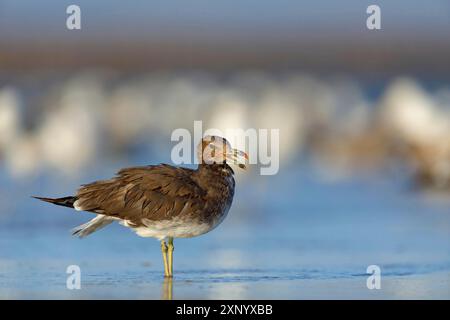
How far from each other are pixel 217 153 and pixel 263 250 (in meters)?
1.64

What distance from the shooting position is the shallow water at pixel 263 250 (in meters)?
9.25

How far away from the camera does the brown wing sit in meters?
9.98

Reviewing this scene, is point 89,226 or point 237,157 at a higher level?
point 237,157

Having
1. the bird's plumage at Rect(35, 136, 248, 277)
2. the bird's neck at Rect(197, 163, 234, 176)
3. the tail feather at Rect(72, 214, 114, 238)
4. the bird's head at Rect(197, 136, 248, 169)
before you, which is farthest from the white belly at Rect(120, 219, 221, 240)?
the bird's head at Rect(197, 136, 248, 169)

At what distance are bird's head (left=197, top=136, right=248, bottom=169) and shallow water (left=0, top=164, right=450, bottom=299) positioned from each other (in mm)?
953

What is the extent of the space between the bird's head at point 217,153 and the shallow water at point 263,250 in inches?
37.5

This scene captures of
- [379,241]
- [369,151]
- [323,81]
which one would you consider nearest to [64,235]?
[379,241]

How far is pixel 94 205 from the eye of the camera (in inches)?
393

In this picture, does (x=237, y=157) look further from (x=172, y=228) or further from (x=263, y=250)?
(x=263, y=250)

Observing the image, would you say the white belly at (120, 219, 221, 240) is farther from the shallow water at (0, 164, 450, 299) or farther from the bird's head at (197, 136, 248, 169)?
the bird's head at (197, 136, 248, 169)

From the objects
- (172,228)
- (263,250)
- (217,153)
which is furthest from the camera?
(263,250)

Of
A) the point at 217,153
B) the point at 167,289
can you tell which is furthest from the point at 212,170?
the point at 167,289

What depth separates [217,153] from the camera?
33.9 feet

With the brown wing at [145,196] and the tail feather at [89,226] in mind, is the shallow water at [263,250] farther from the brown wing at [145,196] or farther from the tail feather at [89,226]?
the brown wing at [145,196]
